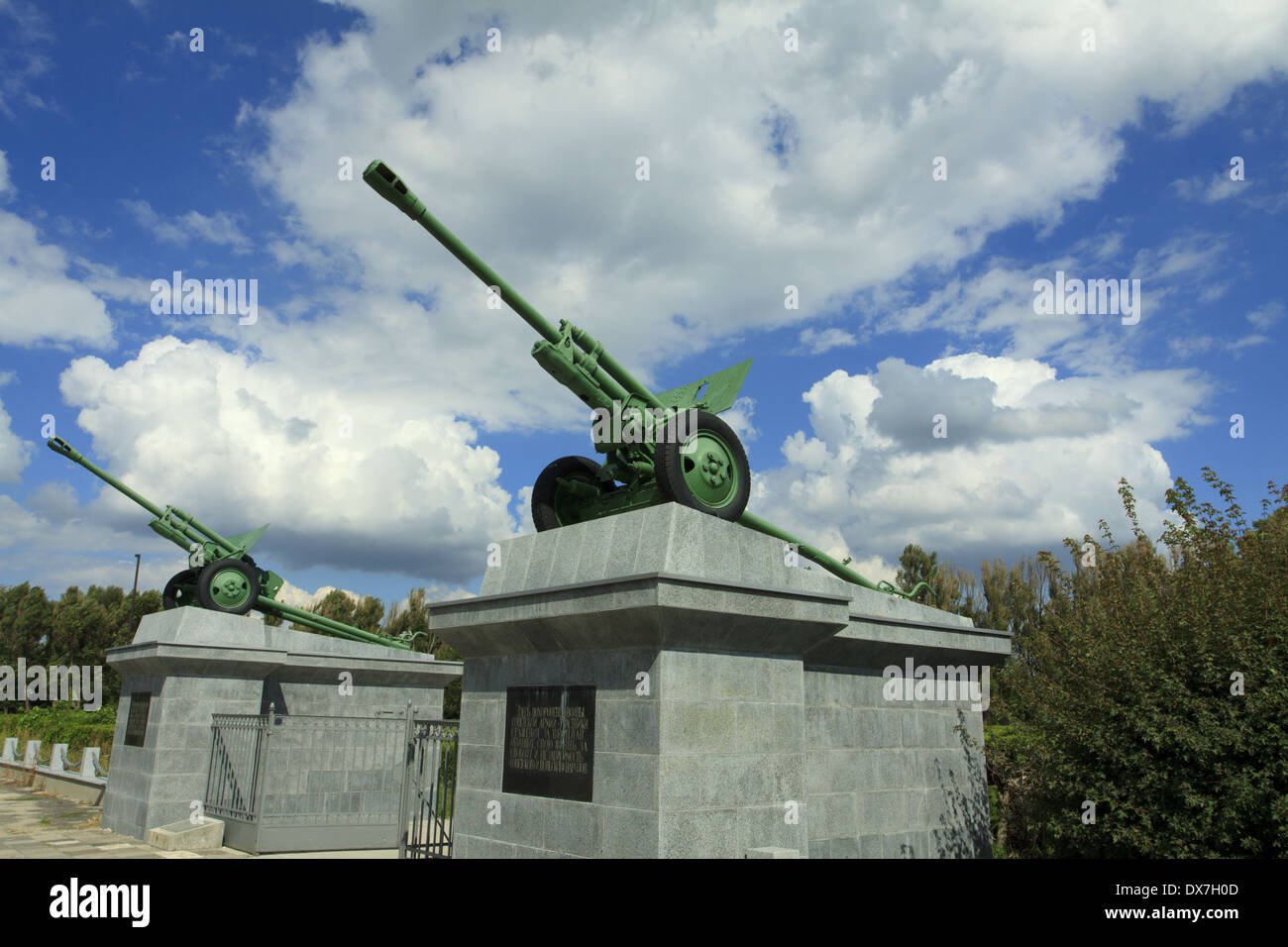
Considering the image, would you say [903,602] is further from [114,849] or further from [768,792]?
[114,849]

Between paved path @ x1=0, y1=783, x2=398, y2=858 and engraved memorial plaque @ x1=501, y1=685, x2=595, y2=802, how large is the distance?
8.01 meters

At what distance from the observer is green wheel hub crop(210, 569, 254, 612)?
17016mm

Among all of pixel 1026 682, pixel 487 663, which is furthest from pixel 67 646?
pixel 1026 682

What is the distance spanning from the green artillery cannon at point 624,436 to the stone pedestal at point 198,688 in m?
9.98

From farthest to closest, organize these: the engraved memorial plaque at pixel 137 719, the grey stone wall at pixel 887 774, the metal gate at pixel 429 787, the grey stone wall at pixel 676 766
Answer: the engraved memorial plaque at pixel 137 719, the metal gate at pixel 429 787, the grey stone wall at pixel 887 774, the grey stone wall at pixel 676 766

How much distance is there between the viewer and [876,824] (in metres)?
9.27

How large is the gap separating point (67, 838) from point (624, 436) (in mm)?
14104

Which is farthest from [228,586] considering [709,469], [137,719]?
[709,469]

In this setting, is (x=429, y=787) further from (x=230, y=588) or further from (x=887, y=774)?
(x=230, y=588)

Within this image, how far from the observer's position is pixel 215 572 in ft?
56.2

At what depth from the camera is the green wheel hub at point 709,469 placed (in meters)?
8.48

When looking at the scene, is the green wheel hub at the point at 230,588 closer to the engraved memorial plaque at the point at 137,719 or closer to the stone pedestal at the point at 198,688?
the stone pedestal at the point at 198,688

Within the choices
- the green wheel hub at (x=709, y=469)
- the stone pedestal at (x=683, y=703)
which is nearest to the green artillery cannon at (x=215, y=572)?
the stone pedestal at (x=683, y=703)
